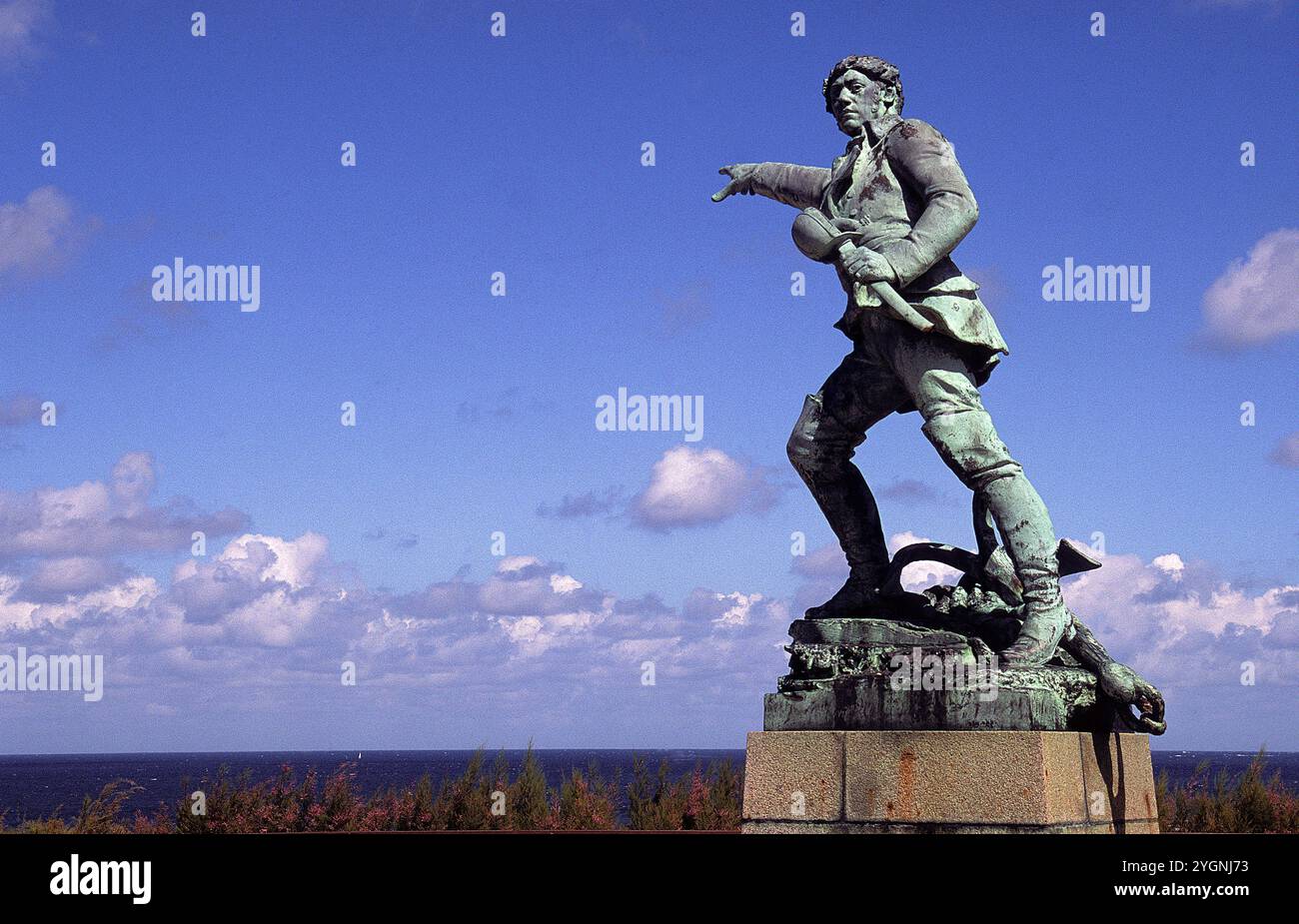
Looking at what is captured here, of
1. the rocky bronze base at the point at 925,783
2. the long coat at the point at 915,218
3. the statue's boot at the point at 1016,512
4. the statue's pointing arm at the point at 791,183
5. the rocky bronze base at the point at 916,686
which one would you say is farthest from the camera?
the statue's pointing arm at the point at 791,183

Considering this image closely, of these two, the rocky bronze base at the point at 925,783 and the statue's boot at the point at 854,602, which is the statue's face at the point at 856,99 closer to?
the statue's boot at the point at 854,602

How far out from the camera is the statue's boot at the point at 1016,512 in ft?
26.3

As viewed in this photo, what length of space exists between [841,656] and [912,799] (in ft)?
2.88

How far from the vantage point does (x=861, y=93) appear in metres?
8.76

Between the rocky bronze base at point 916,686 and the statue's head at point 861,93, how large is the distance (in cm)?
276

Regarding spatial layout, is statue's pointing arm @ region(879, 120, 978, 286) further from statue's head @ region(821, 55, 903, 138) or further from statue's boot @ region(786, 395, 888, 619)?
statue's boot @ region(786, 395, 888, 619)

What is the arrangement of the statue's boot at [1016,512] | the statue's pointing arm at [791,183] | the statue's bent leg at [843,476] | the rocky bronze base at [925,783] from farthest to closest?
the statue's pointing arm at [791,183] < the statue's bent leg at [843,476] < the statue's boot at [1016,512] < the rocky bronze base at [925,783]

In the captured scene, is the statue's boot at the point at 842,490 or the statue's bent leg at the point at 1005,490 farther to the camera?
the statue's boot at the point at 842,490

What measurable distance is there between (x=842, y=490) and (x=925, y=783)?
1.84 meters

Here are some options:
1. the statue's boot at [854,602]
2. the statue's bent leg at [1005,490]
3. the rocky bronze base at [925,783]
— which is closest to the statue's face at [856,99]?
the statue's bent leg at [1005,490]

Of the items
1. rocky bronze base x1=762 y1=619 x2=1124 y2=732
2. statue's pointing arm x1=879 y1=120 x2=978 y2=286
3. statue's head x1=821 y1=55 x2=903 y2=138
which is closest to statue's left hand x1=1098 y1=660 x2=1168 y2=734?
rocky bronze base x1=762 y1=619 x2=1124 y2=732
